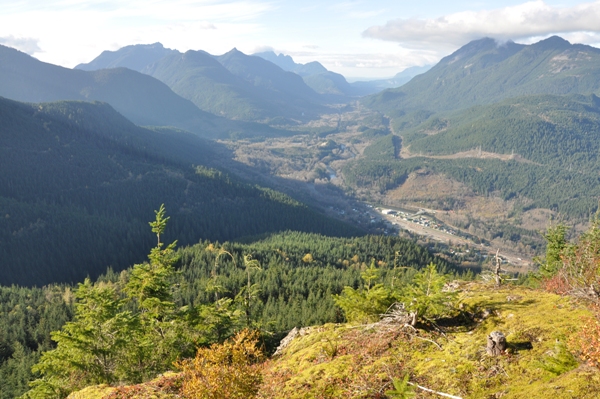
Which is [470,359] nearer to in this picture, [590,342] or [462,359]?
[462,359]

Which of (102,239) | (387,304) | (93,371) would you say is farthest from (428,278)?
(102,239)

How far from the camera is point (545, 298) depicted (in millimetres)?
25922

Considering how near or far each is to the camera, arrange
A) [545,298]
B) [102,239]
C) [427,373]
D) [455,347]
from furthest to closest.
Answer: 1. [102,239]
2. [545,298]
3. [455,347]
4. [427,373]

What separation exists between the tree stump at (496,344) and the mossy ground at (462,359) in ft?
1.12

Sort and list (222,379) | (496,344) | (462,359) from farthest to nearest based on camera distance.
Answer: (462,359) → (496,344) → (222,379)

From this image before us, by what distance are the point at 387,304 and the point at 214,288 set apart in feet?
58.8

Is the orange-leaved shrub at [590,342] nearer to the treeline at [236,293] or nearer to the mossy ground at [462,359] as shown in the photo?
the mossy ground at [462,359]

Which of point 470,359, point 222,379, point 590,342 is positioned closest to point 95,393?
point 222,379

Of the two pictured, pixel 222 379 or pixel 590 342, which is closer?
pixel 590 342

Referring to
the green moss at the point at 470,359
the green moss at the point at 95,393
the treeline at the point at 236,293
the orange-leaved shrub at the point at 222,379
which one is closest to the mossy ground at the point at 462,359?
the green moss at the point at 470,359

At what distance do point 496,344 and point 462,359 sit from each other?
2.02 meters

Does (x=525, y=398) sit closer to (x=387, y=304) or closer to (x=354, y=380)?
(x=354, y=380)

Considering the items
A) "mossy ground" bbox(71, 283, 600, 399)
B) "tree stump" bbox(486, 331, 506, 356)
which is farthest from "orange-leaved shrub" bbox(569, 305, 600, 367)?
"tree stump" bbox(486, 331, 506, 356)

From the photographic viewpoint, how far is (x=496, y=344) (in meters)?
19.9
